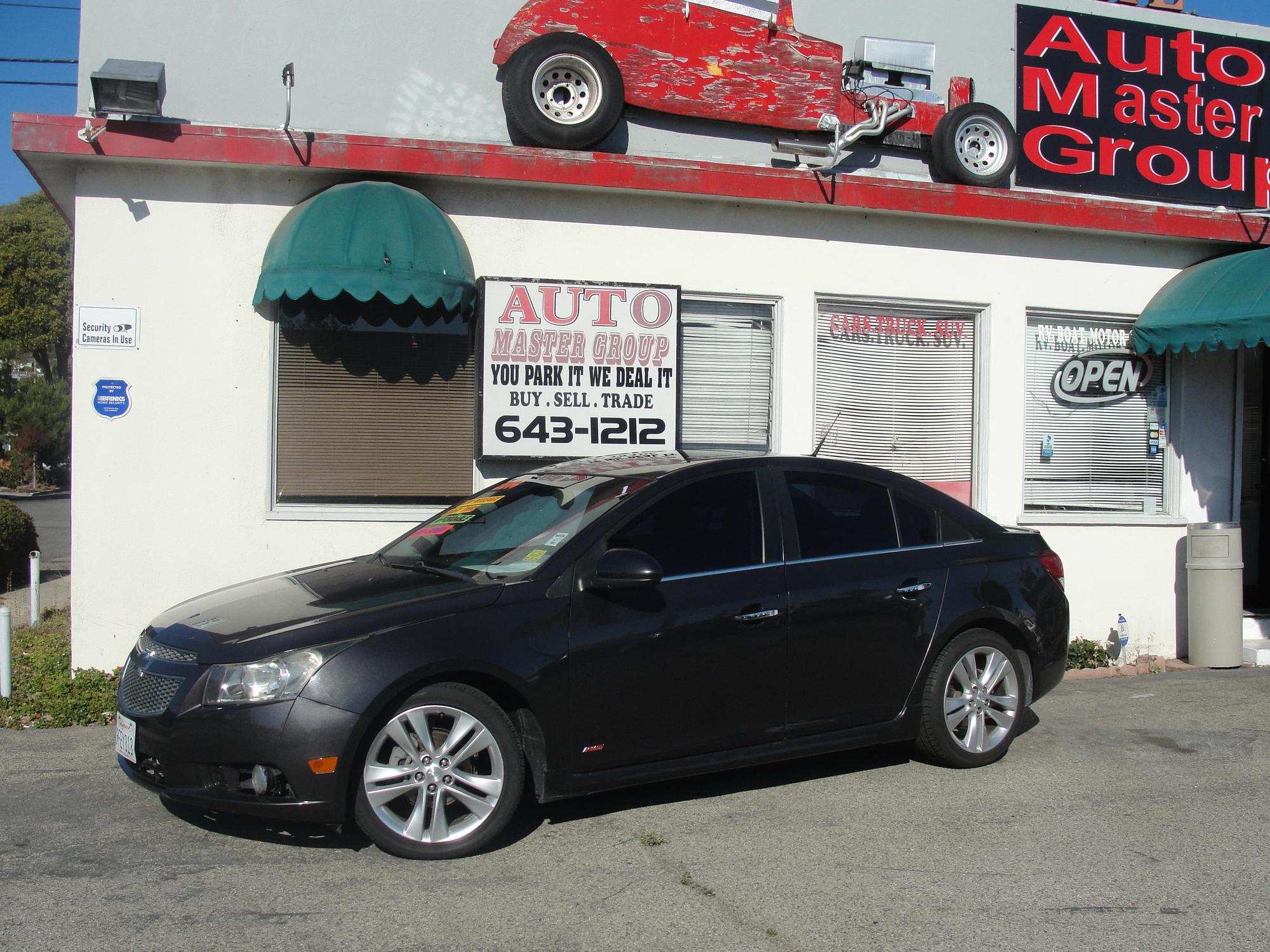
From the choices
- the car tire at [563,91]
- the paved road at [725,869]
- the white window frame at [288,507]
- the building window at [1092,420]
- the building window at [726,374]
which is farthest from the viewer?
the building window at [1092,420]

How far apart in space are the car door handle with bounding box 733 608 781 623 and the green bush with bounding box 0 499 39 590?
10.1 m

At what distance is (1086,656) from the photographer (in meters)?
9.56

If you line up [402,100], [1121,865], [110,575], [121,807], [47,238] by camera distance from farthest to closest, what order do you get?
1. [47,238]
2. [402,100]
3. [110,575]
4. [121,807]
5. [1121,865]

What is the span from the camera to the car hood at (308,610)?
464 centimetres

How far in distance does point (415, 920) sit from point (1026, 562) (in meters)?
3.91

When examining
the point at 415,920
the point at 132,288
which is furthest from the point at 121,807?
the point at 132,288

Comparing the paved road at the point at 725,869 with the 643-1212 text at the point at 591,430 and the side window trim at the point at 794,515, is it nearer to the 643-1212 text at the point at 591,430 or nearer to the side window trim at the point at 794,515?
the side window trim at the point at 794,515

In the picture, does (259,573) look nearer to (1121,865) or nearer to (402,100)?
(402,100)

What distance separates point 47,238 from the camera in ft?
141

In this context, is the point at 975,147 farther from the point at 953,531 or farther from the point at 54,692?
the point at 54,692

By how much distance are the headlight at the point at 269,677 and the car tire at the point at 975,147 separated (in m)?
7.36

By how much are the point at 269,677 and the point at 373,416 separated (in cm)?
425

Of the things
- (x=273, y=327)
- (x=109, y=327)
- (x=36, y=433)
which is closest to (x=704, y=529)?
(x=273, y=327)

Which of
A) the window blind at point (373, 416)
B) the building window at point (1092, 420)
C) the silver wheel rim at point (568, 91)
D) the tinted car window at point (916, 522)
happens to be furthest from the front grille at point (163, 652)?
the building window at point (1092, 420)
